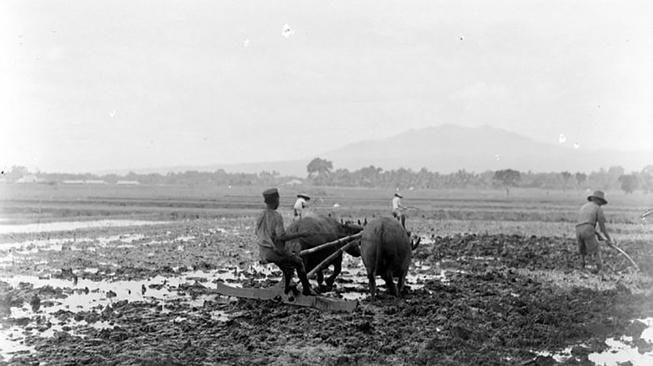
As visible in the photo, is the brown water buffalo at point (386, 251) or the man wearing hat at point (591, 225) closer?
the brown water buffalo at point (386, 251)

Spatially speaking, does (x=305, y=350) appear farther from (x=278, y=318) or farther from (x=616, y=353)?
(x=616, y=353)

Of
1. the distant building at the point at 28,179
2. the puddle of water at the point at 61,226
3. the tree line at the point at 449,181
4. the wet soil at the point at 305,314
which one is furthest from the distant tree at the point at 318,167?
the wet soil at the point at 305,314

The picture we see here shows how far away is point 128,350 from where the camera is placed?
7766mm

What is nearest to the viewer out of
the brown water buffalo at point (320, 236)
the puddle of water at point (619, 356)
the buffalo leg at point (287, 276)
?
the puddle of water at point (619, 356)

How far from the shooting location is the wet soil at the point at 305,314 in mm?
7816

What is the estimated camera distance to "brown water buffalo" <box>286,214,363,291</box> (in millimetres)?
12469

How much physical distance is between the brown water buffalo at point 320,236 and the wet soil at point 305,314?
0.46 metres

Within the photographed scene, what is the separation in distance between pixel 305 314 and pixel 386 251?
2058 mm

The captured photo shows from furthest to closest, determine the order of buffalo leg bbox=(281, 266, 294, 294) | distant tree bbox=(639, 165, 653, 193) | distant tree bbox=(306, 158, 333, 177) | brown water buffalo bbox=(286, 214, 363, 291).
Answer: distant tree bbox=(306, 158, 333, 177)
distant tree bbox=(639, 165, 653, 193)
brown water buffalo bbox=(286, 214, 363, 291)
buffalo leg bbox=(281, 266, 294, 294)

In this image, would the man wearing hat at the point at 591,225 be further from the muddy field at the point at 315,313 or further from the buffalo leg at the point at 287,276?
the buffalo leg at the point at 287,276

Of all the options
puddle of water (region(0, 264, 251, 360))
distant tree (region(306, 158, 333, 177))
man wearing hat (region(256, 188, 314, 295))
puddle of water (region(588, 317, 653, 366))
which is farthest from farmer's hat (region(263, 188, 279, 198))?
distant tree (region(306, 158, 333, 177))

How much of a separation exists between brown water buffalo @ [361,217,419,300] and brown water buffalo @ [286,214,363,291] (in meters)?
1.34

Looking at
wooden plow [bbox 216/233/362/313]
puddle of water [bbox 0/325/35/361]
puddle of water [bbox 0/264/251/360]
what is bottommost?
puddle of water [bbox 0/264/251/360]

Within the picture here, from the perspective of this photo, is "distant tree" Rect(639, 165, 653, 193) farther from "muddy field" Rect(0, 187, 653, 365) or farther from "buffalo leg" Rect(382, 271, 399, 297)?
"buffalo leg" Rect(382, 271, 399, 297)
